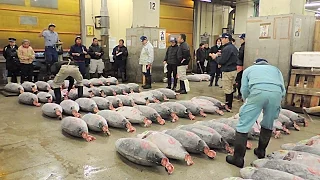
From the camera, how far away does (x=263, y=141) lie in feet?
10.8

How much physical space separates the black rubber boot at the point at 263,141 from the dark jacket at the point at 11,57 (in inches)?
294

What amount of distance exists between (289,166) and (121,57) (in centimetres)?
789

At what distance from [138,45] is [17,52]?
373 centimetres

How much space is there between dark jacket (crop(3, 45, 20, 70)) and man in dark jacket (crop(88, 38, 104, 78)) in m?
2.23

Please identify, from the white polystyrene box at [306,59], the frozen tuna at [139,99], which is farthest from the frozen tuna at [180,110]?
the white polystyrene box at [306,59]

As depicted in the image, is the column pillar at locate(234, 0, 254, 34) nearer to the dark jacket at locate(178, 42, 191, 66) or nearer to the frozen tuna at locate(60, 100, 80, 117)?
the dark jacket at locate(178, 42, 191, 66)

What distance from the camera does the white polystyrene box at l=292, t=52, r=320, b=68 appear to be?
214 inches

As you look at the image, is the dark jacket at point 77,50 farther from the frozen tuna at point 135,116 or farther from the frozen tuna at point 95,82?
the frozen tuna at point 135,116

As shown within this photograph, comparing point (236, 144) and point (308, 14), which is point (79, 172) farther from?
point (308, 14)

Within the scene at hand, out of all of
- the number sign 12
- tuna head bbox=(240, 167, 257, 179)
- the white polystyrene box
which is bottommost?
tuna head bbox=(240, 167, 257, 179)

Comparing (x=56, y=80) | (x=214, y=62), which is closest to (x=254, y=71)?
(x=56, y=80)

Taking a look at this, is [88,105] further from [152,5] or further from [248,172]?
[152,5]

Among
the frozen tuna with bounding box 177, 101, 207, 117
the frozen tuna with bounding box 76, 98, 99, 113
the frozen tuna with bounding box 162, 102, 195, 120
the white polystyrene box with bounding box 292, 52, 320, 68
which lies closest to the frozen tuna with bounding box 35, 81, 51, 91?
the frozen tuna with bounding box 76, 98, 99, 113

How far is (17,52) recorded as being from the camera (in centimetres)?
802
